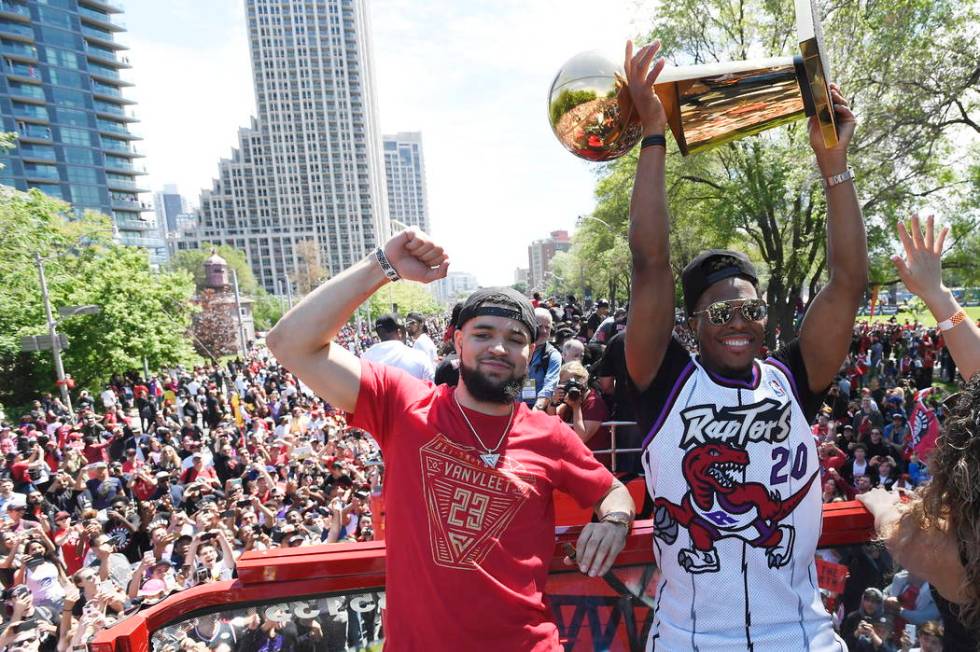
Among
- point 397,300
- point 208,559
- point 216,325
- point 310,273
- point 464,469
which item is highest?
point 464,469

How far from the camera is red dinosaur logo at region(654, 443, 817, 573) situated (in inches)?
69.4

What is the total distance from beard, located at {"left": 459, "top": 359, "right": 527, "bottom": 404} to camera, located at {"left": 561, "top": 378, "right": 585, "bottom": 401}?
213 cm

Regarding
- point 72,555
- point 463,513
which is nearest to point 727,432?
point 463,513

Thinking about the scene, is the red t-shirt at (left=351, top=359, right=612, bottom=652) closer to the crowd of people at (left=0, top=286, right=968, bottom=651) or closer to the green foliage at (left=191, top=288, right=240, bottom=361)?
the crowd of people at (left=0, top=286, right=968, bottom=651)

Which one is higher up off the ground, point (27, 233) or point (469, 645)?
point (27, 233)

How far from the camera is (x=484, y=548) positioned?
1811 millimetres

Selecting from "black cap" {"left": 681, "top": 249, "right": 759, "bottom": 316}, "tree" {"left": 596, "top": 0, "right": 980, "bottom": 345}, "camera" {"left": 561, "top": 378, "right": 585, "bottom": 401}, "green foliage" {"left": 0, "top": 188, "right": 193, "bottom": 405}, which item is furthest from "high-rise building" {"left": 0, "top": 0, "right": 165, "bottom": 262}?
"black cap" {"left": 681, "top": 249, "right": 759, "bottom": 316}

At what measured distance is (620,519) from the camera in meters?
1.88

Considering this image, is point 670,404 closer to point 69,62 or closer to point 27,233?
point 27,233

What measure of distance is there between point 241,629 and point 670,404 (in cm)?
186

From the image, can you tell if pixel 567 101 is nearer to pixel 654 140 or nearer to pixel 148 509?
pixel 654 140

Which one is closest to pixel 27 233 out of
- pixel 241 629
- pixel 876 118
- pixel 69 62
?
pixel 241 629

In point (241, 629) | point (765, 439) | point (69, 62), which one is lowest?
point (241, 629)

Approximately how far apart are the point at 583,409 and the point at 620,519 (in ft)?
8.10
